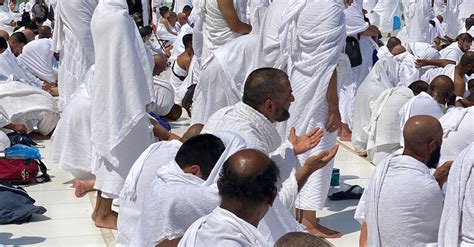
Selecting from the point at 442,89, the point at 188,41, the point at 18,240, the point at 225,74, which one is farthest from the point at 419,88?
the point at 188,41

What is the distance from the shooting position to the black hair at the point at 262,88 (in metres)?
4.51

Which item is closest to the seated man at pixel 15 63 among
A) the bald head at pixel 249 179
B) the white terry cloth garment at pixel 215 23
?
the white terry cloth garment at pixel 215 23

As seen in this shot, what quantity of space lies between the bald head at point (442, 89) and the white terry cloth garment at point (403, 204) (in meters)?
3.51

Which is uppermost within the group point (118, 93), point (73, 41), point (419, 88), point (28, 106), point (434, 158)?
point (434, 158)

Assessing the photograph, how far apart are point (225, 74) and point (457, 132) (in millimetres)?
1782

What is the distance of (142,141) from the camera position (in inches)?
261

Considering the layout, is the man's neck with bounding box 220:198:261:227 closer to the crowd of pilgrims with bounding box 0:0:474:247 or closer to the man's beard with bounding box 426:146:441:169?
the crowd of pilgrims with bounding box 0:0:474:247

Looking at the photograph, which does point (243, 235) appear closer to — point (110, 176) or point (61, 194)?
point (110, 176)

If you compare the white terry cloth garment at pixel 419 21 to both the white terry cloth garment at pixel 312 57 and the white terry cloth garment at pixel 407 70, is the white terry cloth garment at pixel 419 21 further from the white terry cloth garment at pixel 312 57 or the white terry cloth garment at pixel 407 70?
the white terry cloth garment at pixel 312 57

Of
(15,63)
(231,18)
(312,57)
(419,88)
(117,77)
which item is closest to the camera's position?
(117,77)

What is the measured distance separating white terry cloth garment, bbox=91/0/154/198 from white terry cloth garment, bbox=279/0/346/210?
3.24ft

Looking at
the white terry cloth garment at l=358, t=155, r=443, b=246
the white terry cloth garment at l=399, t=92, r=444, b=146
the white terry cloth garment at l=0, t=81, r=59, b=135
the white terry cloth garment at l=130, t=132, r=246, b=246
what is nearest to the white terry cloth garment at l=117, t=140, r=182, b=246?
the white terry cloth garment at l=130, t=132, r=246, b=246

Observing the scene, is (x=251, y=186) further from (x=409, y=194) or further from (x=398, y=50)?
(x=398, y=50)

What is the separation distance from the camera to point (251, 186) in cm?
309
